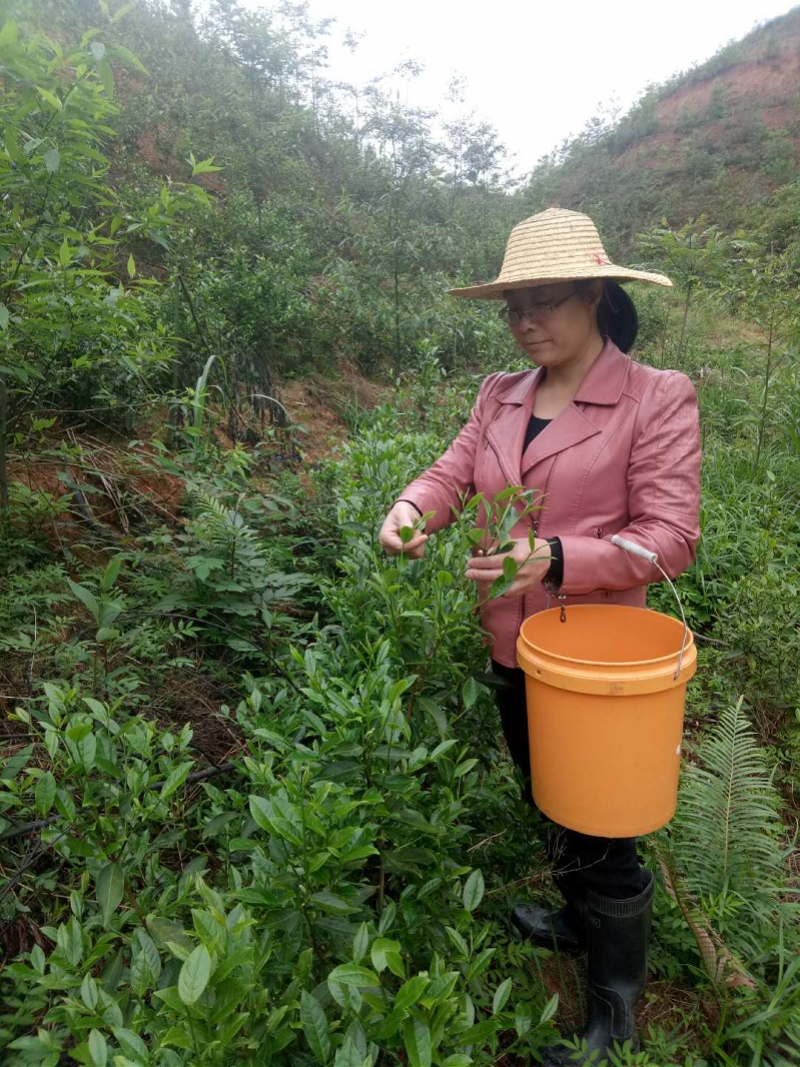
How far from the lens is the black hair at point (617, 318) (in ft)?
5.73

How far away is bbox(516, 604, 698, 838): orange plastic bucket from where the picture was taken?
1.31 meters

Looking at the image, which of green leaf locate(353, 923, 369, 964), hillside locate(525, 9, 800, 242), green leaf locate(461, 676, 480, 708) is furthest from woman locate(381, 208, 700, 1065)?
hillside locate(525, 9, 800, 242)

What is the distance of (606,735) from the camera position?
1.34 metres

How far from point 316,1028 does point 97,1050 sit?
0.25 metres

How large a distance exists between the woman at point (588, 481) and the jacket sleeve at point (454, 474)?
2 centimetres

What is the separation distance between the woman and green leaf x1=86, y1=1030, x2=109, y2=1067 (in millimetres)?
943

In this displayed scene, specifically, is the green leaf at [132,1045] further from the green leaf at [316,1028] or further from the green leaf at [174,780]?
the green leaf at [174,780]

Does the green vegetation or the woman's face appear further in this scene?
the woman's face

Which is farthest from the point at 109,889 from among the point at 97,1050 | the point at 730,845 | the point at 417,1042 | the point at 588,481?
the point at 730,845

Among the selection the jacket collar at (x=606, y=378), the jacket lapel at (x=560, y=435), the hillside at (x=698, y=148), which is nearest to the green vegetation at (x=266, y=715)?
the jacket lapel at (x=560, y=435)

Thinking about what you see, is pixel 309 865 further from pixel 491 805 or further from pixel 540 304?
pixel 540 304

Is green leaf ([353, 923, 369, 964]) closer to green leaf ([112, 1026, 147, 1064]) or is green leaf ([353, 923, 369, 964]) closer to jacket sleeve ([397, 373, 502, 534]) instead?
green leaf ([112, 1026, 147, 1064])

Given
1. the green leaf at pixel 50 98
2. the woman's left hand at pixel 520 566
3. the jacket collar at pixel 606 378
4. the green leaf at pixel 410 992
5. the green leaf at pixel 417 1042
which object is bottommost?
the green leaf at pixel 417 1042

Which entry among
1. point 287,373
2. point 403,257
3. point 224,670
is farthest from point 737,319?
point 224,670
